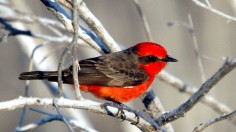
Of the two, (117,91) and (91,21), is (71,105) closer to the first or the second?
(91,21)

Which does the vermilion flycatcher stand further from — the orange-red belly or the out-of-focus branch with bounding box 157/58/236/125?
the out-of-focus branch with bounding box 157/58/236/125

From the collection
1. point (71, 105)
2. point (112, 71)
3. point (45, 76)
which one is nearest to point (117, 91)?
point (112, 71)

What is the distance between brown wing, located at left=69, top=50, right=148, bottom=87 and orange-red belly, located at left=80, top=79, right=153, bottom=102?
5cm

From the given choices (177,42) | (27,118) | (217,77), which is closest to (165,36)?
(177,42)

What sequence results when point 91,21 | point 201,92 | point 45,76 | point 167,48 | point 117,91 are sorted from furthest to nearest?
point 167,48 → point 117,91 → point 45,76 → point 91,21 → point 201,92

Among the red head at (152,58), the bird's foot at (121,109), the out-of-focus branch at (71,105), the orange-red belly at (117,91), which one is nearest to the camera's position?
the out-of-focus branch at (71,105)

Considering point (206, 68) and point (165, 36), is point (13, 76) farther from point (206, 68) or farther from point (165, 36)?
point (206, 68)

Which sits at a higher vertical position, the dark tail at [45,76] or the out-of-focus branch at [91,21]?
the out-of-focus branch at [91,21]

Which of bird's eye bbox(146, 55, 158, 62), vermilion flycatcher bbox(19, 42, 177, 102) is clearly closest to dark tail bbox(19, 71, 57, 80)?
vermilion flycatcher bbox(19, 42, 177, 102)

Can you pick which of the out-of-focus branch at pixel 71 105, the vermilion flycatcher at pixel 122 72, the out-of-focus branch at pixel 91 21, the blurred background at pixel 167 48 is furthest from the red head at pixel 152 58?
the blurred background at pixel 167 48

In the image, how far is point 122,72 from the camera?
16.3 feet

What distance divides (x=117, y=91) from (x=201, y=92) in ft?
5.45

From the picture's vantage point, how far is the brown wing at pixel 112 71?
4640 mm

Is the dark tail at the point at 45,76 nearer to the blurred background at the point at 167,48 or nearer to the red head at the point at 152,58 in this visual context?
the red head at the point at 152,58
